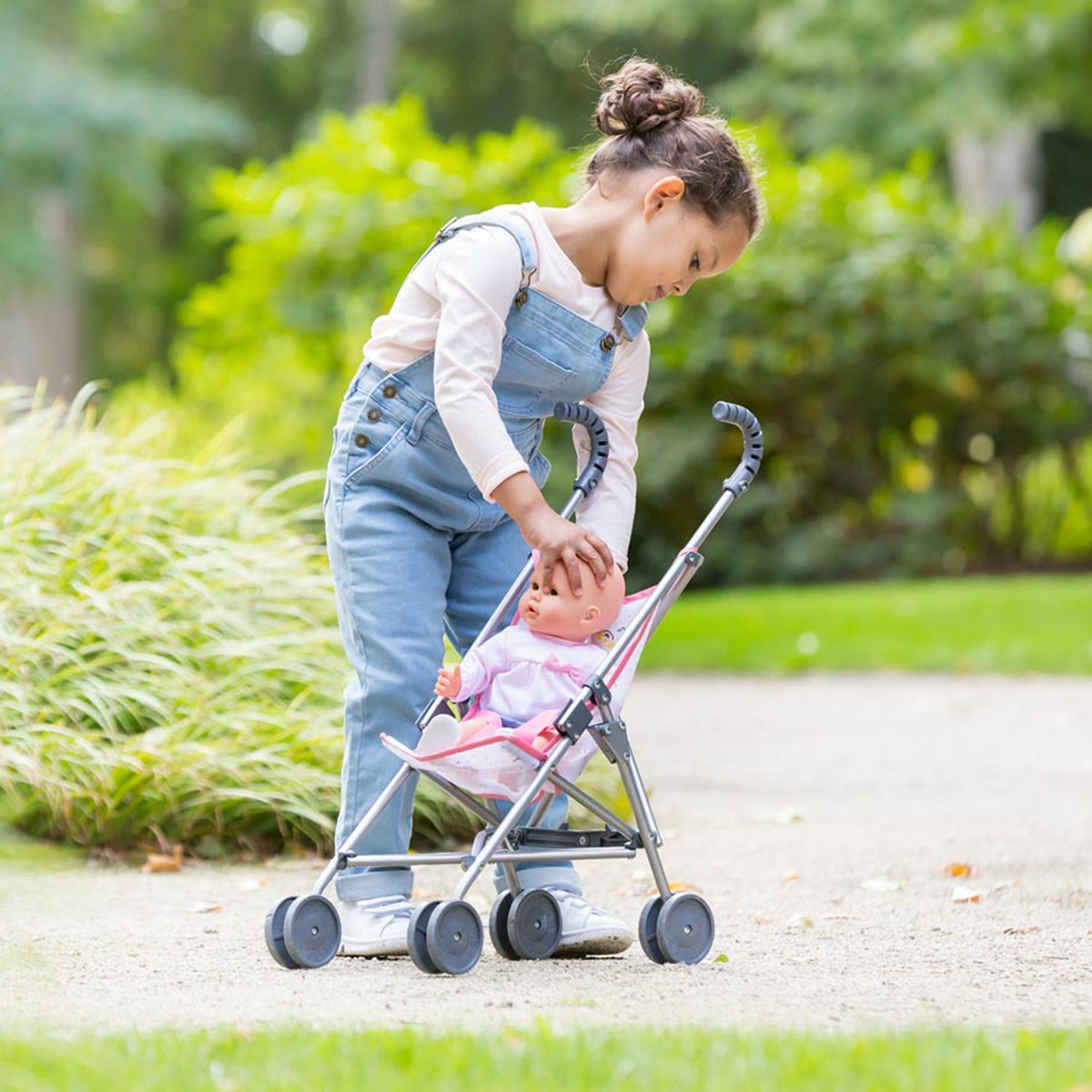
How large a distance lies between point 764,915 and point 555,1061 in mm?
1467

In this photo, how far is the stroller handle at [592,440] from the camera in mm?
3229

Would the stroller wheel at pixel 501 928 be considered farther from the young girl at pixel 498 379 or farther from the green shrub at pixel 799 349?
the green shrub at pixel 799 349

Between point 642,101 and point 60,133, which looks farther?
point 60,133

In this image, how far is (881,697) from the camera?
716cm

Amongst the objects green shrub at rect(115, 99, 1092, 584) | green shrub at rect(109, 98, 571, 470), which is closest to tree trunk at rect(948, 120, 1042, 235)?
green shrub at rect(115, 99, 1092, 584)

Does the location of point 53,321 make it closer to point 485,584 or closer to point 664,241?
point 485,584

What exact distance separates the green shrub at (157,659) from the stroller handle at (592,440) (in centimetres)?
144

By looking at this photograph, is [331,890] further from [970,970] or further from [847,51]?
[847,51]

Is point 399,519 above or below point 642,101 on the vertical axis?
below

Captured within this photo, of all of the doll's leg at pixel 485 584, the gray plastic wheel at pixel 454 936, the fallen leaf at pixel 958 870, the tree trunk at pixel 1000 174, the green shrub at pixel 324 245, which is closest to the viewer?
the gray plastic wheel at pixel 454 936

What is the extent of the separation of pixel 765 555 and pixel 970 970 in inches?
325

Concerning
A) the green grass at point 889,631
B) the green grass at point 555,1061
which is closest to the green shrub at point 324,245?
the green grass at point 889,631

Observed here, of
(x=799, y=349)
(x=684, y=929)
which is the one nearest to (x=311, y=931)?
(x=684, y=929)

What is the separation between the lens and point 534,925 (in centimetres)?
315
